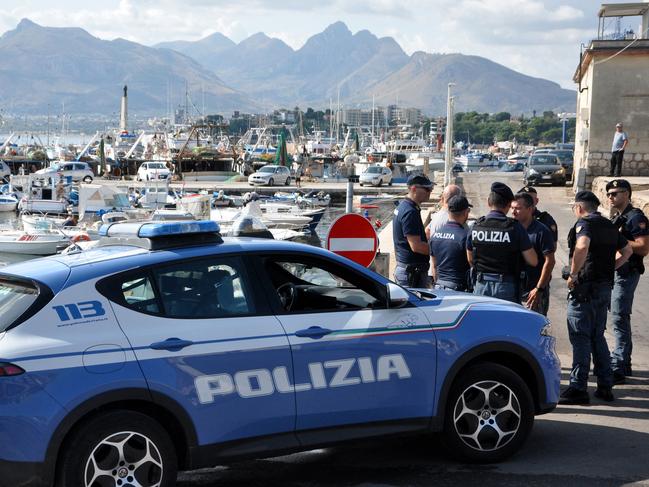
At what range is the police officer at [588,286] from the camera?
771 cm

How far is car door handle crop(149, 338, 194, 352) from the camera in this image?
17.0ft

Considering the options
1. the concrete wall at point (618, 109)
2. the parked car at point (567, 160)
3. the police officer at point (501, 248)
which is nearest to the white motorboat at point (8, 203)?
the parked car at point (567, 160)

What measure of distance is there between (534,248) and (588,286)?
0.70 metres

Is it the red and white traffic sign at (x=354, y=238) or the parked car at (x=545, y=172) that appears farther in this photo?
the parked car at (x=545, y=172)

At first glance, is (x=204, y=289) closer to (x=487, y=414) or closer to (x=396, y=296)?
(x=396, y=296)

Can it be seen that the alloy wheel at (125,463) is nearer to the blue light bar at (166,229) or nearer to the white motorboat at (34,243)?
the blue light bar at (166,229)

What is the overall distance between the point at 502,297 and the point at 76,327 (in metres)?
3.91

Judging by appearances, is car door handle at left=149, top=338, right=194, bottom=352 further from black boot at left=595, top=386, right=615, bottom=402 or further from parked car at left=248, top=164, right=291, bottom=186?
parked car at left=248, top=164, right=291, bottom=186

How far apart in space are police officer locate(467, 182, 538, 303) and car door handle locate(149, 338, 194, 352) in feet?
10.8

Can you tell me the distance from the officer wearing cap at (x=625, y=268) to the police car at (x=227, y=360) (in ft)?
7.29

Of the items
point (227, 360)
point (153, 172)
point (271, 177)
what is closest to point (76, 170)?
point (153, 172)

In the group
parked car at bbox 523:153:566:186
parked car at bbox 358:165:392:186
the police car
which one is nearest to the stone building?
parked car at bbox 523:153:566:186

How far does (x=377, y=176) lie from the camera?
56.2m

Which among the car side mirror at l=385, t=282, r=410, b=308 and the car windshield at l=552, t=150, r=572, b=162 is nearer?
the car side mirror at l=385, t=282, r=410, b=308
